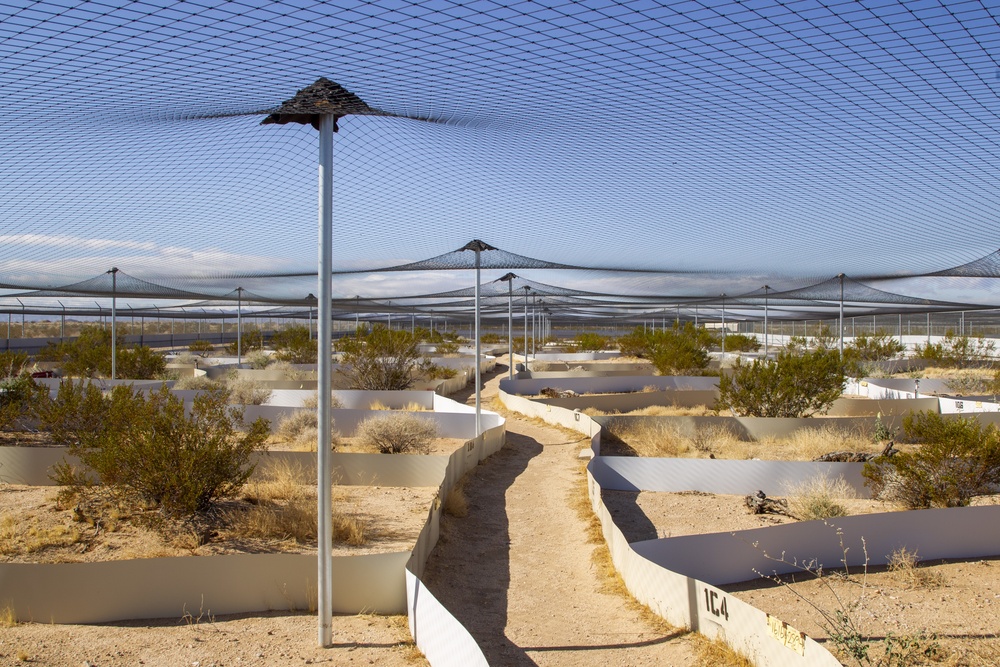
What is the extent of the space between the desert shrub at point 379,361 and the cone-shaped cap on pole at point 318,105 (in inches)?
616

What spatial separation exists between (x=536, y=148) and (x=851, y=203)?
5.17 meters

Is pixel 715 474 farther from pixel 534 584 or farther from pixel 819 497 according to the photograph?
pixel 534 584

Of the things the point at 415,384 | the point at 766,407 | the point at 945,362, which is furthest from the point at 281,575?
the point at 945,362

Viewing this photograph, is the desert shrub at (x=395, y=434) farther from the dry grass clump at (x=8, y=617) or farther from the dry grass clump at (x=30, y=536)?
the dry grass clump at (x=8, y=617)

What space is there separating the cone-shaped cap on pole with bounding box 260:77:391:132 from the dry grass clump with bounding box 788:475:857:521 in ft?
21.8

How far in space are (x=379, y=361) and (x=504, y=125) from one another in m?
14.7

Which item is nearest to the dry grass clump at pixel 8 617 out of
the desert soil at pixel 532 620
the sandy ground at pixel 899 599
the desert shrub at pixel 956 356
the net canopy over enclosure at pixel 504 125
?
the desert soil at pixel 532 620

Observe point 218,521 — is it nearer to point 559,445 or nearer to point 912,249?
point 559,445

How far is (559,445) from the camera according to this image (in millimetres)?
13844

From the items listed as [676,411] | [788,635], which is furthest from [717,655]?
[676,411]

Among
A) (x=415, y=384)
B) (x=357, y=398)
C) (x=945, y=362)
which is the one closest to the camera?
(x=357, y=398)

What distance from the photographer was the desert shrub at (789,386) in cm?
1546

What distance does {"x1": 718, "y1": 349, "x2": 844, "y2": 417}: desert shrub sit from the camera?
1546cm

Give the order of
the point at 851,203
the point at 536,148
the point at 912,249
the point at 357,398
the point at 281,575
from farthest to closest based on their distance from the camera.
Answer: the point at 357,398 → the point at 912,249 → the point at 851,203 → the point at 536,148 → the point at 281,575
